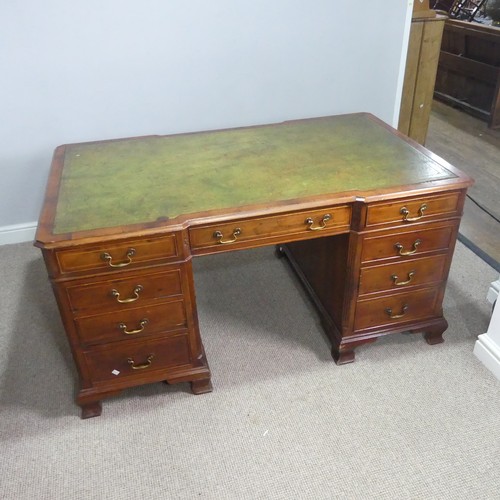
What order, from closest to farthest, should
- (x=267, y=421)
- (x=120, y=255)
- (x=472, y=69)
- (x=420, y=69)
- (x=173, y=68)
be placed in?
(x=120, y=255) < (x=267, y=421) < (x=173, y=68) < (x=420, y=69) < (x=472, y=69)

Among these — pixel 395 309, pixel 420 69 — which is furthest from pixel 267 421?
pixel 420 69

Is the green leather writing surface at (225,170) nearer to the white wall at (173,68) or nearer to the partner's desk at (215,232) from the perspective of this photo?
the partner's desk at (215,232)

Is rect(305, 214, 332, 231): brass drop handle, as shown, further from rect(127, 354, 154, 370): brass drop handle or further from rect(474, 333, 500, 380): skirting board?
rect(474, 333, 500, 380): skirting board

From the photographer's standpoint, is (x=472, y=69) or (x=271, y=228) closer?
(x=271, y=228)

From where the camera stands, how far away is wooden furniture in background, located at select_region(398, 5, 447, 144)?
2.81m

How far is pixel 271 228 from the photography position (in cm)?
142

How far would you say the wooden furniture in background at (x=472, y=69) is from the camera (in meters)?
3.79

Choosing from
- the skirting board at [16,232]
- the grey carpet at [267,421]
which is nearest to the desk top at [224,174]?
the grey carpet at [267,421]

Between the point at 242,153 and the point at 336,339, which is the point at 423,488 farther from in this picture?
the point at 242,153

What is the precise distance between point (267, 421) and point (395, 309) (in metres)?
0.59

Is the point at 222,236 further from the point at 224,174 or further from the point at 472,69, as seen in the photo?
the point at 472,69

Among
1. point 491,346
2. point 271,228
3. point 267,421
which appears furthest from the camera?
point 491,346

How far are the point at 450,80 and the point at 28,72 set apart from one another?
3.72 metres

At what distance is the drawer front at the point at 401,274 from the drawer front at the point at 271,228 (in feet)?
0.70
